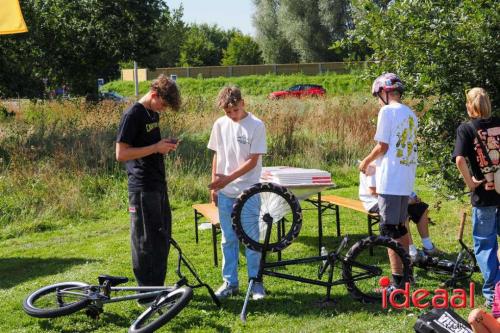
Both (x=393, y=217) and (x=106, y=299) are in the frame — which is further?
(x=393, y=217)

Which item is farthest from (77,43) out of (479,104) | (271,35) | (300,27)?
(271,35)

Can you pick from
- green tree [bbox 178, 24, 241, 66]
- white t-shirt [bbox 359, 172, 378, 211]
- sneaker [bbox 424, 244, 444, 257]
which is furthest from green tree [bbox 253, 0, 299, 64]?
white t-shirt [bbox 359, 172, 378, 211]

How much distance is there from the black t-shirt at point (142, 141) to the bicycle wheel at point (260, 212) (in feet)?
2.23

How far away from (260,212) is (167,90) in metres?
1.26

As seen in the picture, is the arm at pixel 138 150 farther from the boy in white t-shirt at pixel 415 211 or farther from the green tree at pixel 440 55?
the green tree at pixel 440 55

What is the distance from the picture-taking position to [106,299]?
5.29 m

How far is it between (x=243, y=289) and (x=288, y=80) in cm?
4115

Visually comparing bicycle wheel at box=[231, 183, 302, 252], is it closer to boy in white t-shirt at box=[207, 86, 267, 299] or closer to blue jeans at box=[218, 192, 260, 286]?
boy in white t-shirt at box=[207, 86, 267, 299]

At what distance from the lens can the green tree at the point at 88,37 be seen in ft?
72.3

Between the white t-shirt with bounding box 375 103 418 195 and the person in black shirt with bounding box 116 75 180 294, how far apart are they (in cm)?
168

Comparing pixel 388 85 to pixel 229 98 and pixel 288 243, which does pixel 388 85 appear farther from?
pixel 288 243

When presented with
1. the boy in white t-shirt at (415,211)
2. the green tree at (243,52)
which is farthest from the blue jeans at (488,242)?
the green tree at (243,52)

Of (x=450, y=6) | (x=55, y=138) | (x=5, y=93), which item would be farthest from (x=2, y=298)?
(x=5, y=93)

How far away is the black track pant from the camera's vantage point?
5480 mm
